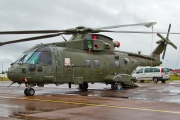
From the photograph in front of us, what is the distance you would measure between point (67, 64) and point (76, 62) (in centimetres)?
72

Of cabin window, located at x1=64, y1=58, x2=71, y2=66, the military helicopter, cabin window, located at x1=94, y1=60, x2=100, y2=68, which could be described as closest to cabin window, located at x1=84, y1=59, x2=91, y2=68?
the military helicopter

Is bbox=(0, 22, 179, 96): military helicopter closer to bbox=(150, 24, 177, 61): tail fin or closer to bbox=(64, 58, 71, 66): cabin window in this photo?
bbox=(64, 58, 71, 66): cabin window

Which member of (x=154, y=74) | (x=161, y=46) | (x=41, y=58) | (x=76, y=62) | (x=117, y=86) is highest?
(x=161, y=46)

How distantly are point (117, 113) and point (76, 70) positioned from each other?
29.8ft

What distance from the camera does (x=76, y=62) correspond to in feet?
57.0

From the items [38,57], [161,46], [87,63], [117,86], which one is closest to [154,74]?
[161,46]

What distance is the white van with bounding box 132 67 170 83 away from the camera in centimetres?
3081

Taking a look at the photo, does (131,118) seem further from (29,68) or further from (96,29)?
(96,29)

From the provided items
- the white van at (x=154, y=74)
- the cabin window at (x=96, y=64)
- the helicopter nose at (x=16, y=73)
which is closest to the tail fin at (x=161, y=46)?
the cabin window at (x=96, y=64)

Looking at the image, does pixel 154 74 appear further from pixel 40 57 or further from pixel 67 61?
pixel 40 57

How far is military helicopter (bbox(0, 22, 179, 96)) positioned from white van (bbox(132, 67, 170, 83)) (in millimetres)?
9706

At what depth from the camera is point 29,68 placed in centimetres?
1502

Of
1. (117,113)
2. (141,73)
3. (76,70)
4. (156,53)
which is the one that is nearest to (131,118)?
(117,113)

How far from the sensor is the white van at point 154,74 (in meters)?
30.8
